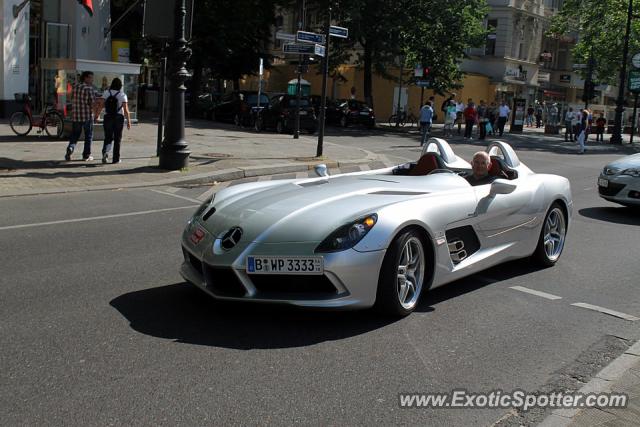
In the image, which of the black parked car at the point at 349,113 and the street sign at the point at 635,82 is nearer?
the black parked car at the point at 349,113

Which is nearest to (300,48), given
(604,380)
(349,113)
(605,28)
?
(349,113)

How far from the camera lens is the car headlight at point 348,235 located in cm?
464

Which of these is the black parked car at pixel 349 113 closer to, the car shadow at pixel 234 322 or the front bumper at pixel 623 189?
the front bumper at pixel 623 189

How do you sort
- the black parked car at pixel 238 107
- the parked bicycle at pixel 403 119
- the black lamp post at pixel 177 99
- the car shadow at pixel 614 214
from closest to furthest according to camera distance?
the car shadow at pixel 614 214, the black lamp post at pixel 177 99, the black parked car at pixel 238 107, the parked bicycle at pixel 403 119

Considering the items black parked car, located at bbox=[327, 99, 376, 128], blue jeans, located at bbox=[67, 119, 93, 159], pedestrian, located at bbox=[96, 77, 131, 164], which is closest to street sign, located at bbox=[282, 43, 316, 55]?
pedestrian, located at bbox=[96, 77, 131, 164]

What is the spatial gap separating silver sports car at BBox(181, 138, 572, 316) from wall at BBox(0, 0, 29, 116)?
60.3ft

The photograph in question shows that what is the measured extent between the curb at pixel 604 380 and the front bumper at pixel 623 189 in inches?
265

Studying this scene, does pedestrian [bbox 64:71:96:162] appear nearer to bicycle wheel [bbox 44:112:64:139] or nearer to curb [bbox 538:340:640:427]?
bicycle wheel [bbox 44:112:64:139]

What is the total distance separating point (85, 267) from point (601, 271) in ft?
16.5

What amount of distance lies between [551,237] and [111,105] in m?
9.25

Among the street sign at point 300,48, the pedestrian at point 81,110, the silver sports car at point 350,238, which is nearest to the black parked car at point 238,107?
the street sign at point 300,48

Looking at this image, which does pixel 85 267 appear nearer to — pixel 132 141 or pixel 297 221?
pixel 297 221

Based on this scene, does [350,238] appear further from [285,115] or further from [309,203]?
[285,115]

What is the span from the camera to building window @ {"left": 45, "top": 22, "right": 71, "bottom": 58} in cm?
2770
